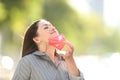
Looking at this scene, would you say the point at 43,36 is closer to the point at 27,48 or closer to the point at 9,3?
the point at 27,48

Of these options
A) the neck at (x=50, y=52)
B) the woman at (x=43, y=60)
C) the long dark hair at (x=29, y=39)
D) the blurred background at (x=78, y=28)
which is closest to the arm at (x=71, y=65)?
the woman at (x=43, y=60)

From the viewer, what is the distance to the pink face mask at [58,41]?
2.74 metres

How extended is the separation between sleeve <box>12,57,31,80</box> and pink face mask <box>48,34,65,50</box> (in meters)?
0.17

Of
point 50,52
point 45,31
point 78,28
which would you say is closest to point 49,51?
point 50,52

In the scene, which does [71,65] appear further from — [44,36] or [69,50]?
[44,36]

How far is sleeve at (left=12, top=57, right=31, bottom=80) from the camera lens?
276 cm

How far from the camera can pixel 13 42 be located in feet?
36.7

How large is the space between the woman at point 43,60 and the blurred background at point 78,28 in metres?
3.53

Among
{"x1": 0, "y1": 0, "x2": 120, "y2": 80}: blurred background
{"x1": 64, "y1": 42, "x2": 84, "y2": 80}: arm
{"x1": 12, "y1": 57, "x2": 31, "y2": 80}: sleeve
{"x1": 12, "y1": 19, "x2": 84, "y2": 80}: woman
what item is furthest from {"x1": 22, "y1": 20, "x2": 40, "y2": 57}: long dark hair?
{"x1": 0, "y1": 0, "x2": 120, "y2": 80}: blurred background

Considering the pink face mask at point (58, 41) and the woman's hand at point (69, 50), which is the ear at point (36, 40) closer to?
the pink face mask at point (58, 41)

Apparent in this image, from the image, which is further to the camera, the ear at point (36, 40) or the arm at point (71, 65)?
the ear at point (36, 40)

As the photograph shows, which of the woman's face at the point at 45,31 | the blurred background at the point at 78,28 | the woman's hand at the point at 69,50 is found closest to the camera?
the woman's hand at the point at 69,50

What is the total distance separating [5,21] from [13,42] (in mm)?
1112

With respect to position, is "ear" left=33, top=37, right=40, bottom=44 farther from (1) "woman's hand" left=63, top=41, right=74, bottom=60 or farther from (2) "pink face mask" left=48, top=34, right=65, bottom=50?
(1) "woman's hand" left=63, top=41, right=74, bottom=60
